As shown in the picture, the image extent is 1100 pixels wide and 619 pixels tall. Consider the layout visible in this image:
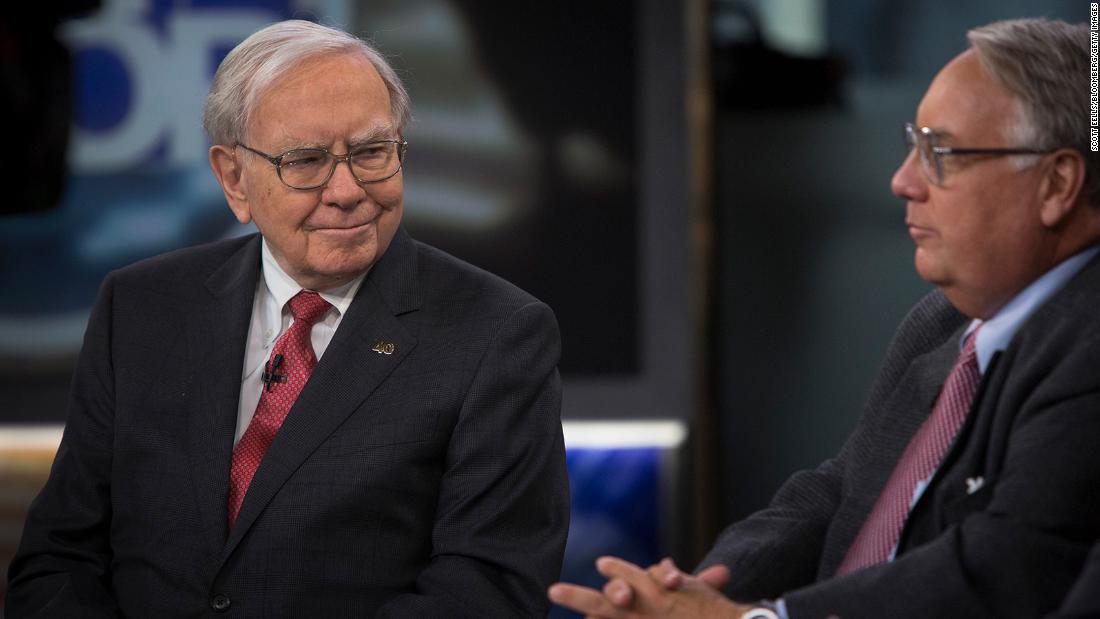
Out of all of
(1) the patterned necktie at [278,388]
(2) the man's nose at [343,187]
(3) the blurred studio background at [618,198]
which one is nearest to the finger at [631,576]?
(1) the patterned necktie at [278,388]

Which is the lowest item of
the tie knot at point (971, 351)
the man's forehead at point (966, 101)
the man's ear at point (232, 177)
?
the tie knot at point (971, 351)

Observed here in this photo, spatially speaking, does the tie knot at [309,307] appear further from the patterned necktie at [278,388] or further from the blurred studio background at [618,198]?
the blurred studio background at [618,198]

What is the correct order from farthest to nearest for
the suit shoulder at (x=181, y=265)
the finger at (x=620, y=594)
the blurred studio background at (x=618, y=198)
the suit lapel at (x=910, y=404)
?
the blurred studio background at (x=618, y=198), the suit shoulder at (x=181, y=265), the suit lapel at (x=910, y=404), the finger at (x=620, y=594)

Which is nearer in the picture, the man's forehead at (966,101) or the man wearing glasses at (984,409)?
the man wearing glasses at (984,409)

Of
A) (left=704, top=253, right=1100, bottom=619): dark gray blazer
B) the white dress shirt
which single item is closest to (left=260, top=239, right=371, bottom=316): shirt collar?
the white dress shirt

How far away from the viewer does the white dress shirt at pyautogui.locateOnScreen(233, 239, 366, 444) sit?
7.73 ft

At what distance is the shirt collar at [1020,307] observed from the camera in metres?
1.96

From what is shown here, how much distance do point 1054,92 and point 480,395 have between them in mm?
965

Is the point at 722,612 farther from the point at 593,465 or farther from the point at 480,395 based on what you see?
the point at 593,465

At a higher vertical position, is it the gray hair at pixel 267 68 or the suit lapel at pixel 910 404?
the gray hair at pixel 267 68

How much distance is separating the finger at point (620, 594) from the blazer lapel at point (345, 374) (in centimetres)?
55

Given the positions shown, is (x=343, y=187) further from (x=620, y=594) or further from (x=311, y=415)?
(x=620, y=594)

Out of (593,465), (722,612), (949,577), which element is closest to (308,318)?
(722,612)

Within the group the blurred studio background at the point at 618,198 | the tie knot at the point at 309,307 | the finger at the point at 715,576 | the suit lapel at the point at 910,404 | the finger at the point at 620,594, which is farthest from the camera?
the blurred studio background at the point at 618,198
